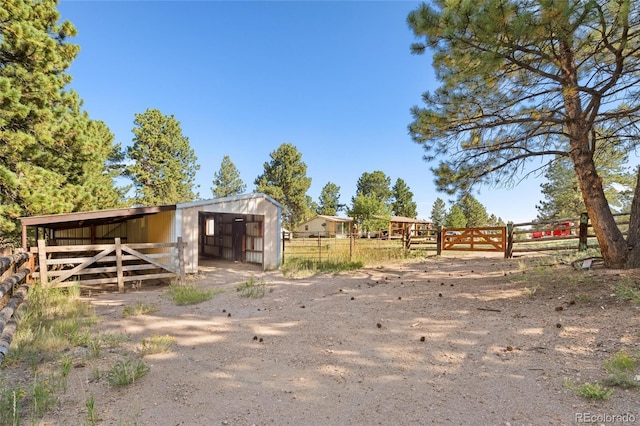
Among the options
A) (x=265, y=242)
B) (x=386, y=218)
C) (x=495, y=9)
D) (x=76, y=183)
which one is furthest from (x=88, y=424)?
(x=386, y=218)

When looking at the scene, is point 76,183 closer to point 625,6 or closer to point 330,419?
point 330,419

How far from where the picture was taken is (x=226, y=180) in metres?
46.9

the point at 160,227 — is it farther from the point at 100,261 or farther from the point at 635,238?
the point at 635,238

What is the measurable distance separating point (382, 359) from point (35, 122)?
40.7ft

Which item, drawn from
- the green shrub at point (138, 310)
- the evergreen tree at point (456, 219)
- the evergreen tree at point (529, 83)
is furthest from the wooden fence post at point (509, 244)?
the evergreen tree at point (456, 219)

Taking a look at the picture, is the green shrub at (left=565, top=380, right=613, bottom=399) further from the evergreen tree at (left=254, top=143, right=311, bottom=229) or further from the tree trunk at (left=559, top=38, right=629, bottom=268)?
the evergreen tree at (left=254, top=143, right=311, bottom=229)

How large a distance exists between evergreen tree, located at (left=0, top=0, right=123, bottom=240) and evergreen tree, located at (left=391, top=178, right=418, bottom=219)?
45.7 m

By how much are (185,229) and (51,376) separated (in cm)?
762

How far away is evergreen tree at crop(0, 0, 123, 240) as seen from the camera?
9.16 m

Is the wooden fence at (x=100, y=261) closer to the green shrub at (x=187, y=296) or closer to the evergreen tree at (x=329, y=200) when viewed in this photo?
the green shrub at (x=187, y=296)

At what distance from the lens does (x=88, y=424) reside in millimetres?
2477

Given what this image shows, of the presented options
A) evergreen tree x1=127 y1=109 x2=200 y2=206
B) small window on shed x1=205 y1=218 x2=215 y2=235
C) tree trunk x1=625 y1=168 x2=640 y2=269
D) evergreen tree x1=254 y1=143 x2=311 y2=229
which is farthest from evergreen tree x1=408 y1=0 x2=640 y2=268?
evergreen tree x1=254 y1=143 x2=311 y2=229

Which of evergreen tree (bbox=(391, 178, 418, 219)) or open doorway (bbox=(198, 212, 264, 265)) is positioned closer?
open doorway (bbox=(198, 212, 264, 265))

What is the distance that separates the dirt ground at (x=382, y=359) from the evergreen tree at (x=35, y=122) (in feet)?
17.4
